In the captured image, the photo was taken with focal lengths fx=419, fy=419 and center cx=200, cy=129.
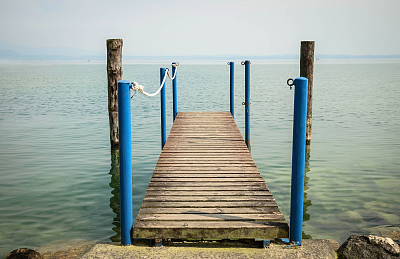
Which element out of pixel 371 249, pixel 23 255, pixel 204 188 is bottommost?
pixel 23 255

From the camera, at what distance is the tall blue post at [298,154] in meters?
3.81

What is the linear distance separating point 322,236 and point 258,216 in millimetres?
2528

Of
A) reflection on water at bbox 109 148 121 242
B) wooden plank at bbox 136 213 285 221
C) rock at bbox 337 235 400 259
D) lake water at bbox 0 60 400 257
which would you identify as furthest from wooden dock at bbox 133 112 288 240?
lake water at bbox 0 60 400 257

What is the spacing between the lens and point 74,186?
28.0 feet

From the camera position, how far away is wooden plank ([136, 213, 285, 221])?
3998 millimetres

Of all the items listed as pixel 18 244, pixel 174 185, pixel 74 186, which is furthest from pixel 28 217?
pixel 174 185

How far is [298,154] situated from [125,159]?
158cm

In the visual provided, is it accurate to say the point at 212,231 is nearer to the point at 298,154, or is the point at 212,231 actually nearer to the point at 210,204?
the point at 210,204

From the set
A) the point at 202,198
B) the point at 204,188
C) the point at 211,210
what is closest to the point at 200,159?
the point at 204,188

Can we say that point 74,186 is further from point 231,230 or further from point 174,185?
point 231,230

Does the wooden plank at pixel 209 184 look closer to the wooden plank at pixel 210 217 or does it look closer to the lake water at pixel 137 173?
the wooden plank at pixel 210 217

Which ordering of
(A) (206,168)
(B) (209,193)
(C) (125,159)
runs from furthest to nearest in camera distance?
1. (A) (206,168)
2. (B) (209,193)
3. (C) (125,159)

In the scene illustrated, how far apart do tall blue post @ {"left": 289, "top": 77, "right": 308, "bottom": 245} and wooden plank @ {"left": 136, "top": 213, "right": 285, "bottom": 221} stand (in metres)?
0.19

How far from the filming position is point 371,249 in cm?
419
